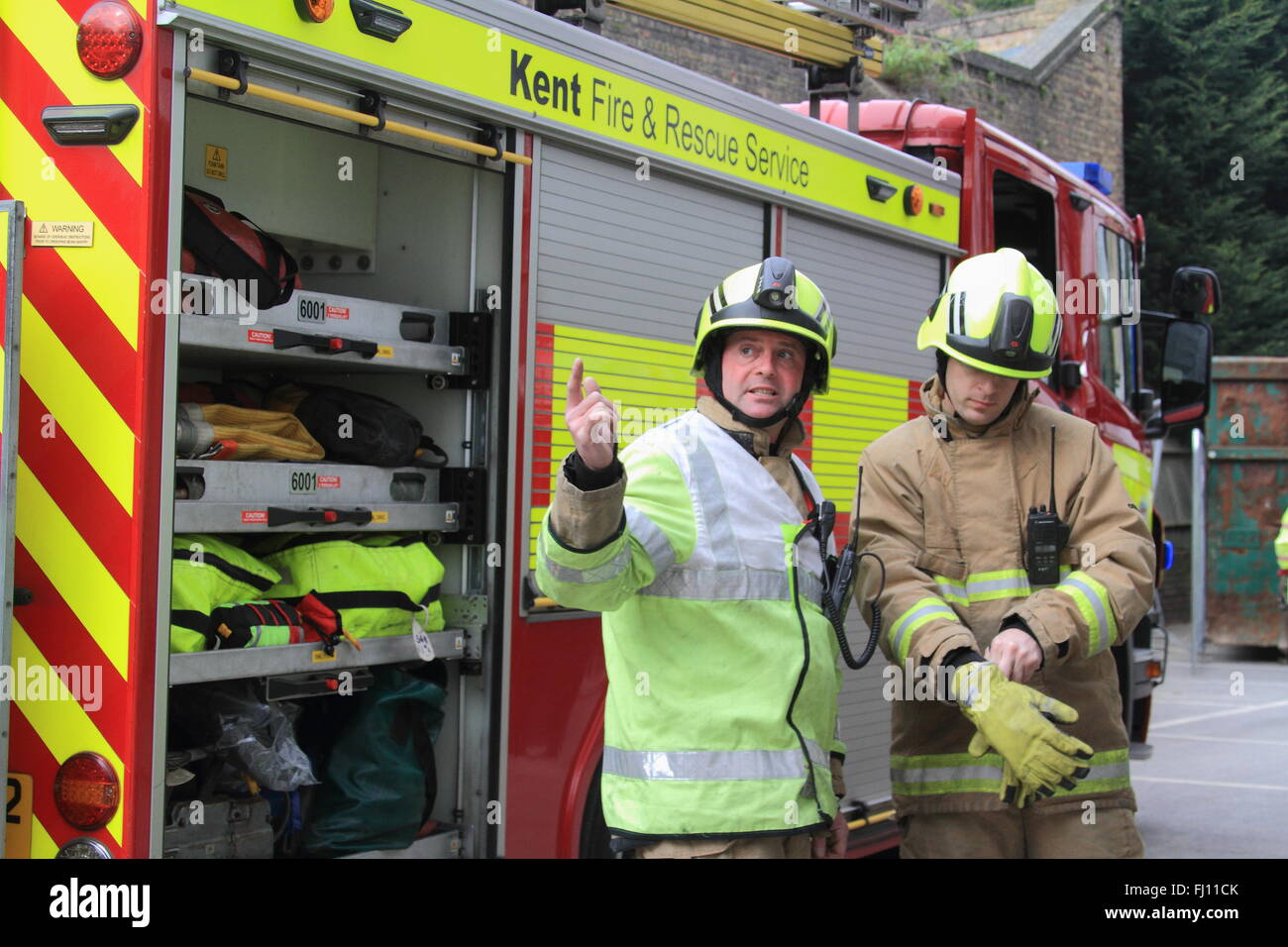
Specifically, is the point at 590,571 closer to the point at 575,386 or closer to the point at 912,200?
the point at 575,386

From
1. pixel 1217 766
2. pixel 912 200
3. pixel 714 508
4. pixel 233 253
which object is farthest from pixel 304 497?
pixel 1217 766

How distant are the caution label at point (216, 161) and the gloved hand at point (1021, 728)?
2210mm

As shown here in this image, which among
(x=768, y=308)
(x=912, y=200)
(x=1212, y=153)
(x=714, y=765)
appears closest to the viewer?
(x=714, y=765)

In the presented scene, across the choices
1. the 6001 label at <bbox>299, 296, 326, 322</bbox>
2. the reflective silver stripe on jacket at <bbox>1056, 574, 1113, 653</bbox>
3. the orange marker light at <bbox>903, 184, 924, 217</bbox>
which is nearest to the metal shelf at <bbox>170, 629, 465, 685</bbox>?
the 6001 label at <bbox>299, 296, 326, 322</bbox>

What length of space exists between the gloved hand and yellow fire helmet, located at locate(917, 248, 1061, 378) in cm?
68

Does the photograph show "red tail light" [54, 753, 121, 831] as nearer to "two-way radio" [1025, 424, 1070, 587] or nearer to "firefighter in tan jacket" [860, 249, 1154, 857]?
"firefighter in tan jacket" [860, 249, 1154, 857]

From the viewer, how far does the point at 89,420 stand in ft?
9.82

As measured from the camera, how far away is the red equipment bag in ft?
11.1

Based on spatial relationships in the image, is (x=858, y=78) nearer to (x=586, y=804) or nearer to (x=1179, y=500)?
(x=586, y=804)

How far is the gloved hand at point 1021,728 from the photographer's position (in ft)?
9.16

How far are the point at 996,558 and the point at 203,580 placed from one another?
1.67 metres

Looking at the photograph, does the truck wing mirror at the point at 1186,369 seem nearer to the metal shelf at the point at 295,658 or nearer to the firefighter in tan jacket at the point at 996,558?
the firefighter in tan jacket at the point at 996,558

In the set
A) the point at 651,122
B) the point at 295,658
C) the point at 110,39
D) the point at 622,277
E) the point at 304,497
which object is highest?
the point at 651,122
